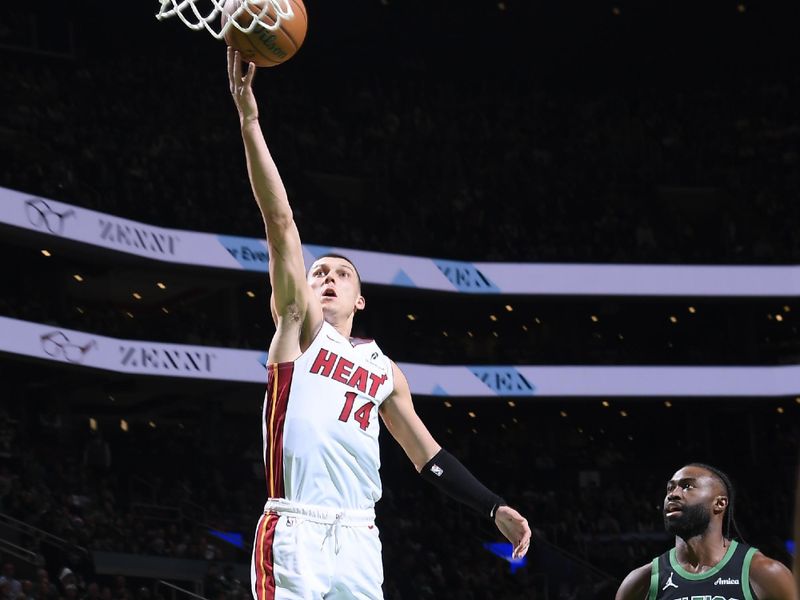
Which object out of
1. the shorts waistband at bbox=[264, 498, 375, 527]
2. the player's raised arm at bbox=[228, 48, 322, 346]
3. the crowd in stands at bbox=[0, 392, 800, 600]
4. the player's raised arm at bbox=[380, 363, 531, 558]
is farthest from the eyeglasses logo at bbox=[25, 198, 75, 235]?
the shorts waistband at bbox=[264, 498, 375, 527]

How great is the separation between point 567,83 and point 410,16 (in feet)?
18.0

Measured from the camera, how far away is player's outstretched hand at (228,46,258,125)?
4840mm

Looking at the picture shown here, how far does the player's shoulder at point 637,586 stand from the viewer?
592 centimetres

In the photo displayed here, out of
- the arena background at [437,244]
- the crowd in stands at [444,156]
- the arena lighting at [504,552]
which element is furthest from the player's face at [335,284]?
the arena lighting at [504,552]

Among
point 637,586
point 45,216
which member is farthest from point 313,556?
point 45,216

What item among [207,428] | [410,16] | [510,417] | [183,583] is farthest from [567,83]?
[183,583]

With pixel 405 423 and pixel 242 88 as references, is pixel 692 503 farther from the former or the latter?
pixel 242 88

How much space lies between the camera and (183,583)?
59.2 feet

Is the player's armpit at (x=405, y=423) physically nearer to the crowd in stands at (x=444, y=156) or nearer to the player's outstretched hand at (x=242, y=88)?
the player's outstretched hand at (x=242, y=88)

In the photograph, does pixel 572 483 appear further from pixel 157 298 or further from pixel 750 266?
pixel 157 298

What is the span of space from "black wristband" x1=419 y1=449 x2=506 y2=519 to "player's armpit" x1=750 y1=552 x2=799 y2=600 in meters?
1.34

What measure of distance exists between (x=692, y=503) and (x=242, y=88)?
2868mm

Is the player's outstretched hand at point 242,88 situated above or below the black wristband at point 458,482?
above

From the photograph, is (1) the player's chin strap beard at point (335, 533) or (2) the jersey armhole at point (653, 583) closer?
(1) the player's chin strap beard at point (335, 533)
